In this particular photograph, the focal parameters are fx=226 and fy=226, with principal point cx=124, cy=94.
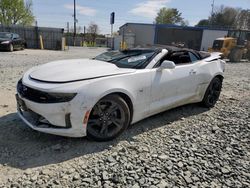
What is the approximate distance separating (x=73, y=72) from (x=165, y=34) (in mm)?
30380

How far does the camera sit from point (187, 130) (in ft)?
12.4

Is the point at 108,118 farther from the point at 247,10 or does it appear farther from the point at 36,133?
the point at 247,10

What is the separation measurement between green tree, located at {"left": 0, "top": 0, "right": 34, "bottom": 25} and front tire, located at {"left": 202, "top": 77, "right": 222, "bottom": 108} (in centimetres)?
4448

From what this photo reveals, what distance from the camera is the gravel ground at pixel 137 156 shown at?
8.05 feet

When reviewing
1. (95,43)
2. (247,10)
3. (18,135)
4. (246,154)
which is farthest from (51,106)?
(247,10)

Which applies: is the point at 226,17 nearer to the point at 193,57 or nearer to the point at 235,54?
the point at 235,54

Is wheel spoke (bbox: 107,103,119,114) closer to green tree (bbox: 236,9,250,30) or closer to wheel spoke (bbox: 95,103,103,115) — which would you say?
wheel spoke (bbox: 95,103,103,115)

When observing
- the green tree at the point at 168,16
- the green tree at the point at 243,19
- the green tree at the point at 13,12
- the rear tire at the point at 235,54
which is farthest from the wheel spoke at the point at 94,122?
the green tree at the point at 243,19

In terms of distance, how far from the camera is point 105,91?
2.94m

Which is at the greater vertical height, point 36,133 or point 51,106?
point 51,106

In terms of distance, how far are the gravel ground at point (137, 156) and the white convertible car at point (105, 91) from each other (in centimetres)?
29

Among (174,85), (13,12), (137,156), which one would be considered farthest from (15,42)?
(13,12)

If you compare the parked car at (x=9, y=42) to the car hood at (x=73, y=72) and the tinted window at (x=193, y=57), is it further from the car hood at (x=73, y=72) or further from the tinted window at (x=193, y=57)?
the tinted window at (x=193, y=57)

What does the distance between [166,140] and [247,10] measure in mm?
73509
